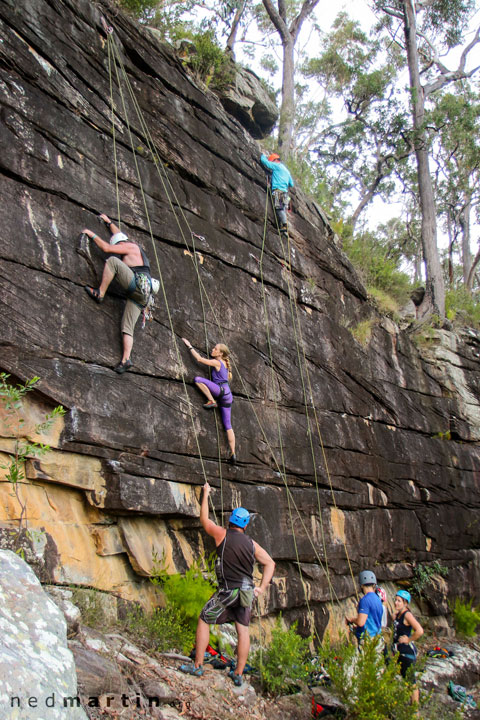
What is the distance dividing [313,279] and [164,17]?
658 cm

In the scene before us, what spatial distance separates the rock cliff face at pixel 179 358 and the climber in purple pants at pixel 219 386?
168 millimetres

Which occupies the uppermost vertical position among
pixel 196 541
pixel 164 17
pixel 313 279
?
pixel 164 17

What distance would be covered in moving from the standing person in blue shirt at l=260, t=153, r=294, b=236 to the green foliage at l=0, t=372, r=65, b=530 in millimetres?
6602

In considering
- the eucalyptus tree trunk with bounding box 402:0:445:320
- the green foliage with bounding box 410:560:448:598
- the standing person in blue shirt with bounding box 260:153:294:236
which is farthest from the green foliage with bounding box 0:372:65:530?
the eucalyptus tree trunk with bounding box 402:0:445:320

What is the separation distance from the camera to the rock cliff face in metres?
6.36

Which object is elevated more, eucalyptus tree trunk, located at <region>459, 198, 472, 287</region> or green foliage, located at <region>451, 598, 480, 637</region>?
eucalyptus tree trunk, located at <region>459, 198, 472, 287</region>

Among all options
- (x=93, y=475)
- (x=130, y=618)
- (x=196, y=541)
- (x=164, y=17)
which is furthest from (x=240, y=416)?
(x=164, y=17)

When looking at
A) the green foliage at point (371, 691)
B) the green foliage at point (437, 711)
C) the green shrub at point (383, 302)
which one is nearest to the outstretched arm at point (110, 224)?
the green foliage at point (371, 691)

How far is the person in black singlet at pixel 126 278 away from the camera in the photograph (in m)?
7.01

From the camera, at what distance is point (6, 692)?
10.7 feet

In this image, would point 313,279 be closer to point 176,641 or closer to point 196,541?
point 196,541

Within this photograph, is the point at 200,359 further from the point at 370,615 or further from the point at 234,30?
the point at 234,30

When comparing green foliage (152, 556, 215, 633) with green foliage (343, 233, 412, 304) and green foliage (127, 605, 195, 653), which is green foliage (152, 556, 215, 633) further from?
green foliage (343, 233, 412, 304)

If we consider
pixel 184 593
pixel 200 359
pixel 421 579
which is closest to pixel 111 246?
pixel 200 359
